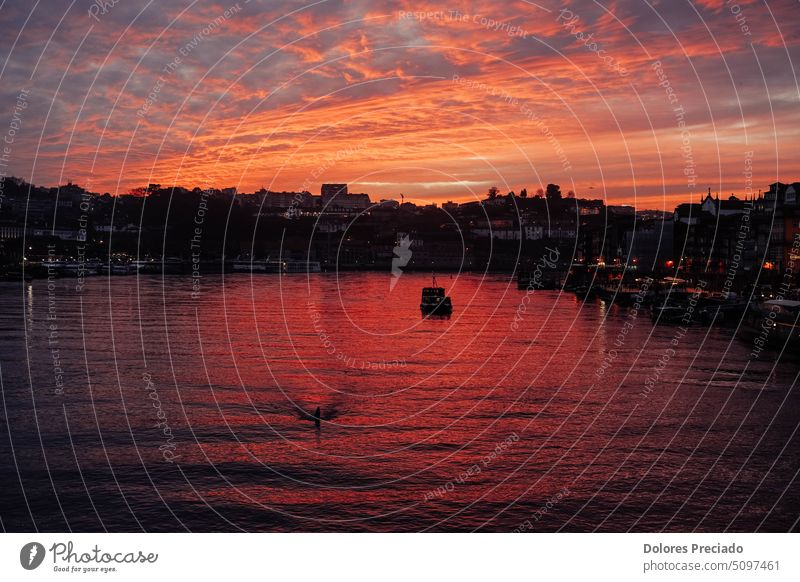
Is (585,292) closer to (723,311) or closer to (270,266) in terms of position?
(723,311)

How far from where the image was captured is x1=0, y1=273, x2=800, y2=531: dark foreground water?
513 inches

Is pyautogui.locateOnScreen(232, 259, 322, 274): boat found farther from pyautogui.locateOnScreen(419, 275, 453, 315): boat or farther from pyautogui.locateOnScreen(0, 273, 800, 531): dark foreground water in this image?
Answer: pyautogui.locateOnScreen(0, 273, 800, 531): dark foreground water

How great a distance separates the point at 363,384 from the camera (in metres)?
24.1

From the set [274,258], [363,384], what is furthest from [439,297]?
[274,258]

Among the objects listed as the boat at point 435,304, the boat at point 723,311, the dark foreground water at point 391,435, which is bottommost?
the dark foreground water at point 391,435
